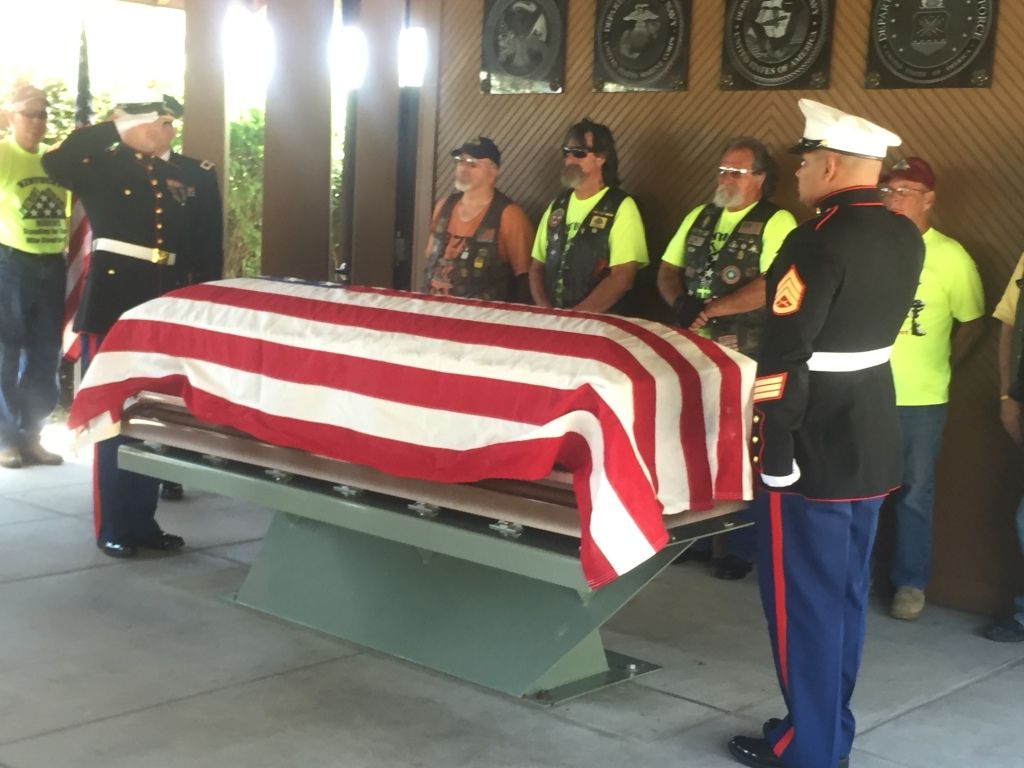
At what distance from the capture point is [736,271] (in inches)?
199

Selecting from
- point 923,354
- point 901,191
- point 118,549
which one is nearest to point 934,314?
point 923,354

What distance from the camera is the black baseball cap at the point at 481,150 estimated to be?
18.7ft

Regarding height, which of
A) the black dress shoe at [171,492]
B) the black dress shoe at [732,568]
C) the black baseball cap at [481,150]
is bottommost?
the black dress shoe at [171,492]

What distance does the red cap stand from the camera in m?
4.65

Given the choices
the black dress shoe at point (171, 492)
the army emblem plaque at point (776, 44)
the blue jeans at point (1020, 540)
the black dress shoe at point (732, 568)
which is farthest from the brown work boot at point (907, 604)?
the black dress shoe at point (171, 492)

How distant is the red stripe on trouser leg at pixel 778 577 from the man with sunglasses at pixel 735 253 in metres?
1.75

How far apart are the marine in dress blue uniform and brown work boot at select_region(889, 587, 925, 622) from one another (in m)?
1.51

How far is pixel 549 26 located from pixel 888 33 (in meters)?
1.61

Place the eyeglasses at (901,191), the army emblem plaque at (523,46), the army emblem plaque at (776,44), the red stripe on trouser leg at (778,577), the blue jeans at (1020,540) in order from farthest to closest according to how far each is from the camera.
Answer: the army emblem plaque at (523,46), the army emblem plaque at (776,44), the eyeglasses at (901,191), the blue jeans at (1020,540), the red stripe on trouser leg at (778,577)

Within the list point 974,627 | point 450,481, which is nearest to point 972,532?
point 974,627

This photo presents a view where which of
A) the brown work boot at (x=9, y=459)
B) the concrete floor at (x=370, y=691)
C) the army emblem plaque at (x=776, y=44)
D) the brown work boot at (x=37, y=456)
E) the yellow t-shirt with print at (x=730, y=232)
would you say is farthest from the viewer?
the brown work boot at (x=37, y=456)

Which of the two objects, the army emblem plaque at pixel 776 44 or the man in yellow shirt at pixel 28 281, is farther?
the man in yellow shirt at pixel 28 281

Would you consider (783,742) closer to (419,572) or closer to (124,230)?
(419,572)

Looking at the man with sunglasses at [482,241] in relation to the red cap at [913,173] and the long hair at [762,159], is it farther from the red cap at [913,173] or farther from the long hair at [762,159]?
the red cap at [913,173]
